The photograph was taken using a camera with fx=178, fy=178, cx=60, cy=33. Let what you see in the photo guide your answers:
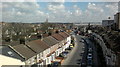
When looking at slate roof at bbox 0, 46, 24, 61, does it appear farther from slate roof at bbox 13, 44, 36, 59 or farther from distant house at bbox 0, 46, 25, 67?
slate roof at bbox 13, 44, 36, 59

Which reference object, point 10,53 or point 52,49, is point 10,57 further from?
point 52,49

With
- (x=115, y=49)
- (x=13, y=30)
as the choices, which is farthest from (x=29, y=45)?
(x=13, y=30)

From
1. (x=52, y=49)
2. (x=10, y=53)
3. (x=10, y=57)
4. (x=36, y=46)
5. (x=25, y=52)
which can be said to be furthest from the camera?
(x=52, y=49)

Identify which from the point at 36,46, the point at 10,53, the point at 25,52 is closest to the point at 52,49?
the point at 36,46

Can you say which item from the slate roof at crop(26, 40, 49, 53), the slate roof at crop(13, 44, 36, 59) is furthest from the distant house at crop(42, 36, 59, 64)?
the slate roof at crop(13, 44, 36, 59)

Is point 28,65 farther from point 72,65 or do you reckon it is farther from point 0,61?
point 72,65

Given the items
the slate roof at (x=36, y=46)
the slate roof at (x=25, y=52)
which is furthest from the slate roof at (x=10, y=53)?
the slate roof at (x=36, y=46)

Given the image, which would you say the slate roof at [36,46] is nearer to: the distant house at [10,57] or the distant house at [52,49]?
the distant house at [52,49]

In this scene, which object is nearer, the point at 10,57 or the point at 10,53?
the point at 10,57
